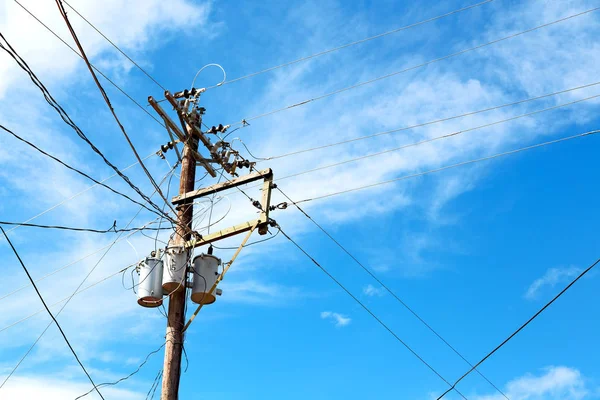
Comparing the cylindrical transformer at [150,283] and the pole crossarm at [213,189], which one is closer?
the cylindrical transformer at [150,283]

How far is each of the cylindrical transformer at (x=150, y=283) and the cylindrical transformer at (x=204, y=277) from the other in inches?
19.3

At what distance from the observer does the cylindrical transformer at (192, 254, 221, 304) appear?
1087 cm

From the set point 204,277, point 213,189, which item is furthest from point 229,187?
point 204,277

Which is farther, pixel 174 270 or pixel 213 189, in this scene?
pixel 213 189

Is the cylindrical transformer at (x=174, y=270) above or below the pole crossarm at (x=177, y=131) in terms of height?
below

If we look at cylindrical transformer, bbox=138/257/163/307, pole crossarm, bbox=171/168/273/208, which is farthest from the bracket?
cylindrical transformer, bbox=138/257/163/307

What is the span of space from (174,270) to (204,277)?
1.43ft

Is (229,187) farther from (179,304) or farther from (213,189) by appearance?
(179,304)

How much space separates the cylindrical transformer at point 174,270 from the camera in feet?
35.4

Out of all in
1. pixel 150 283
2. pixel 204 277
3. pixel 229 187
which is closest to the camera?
pixel 150 283

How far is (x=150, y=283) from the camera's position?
10.8 meters

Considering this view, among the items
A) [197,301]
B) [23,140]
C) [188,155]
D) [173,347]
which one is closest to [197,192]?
[188,155]

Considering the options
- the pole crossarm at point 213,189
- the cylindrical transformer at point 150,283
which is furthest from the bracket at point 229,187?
the cylindrical transformer at point 150,283

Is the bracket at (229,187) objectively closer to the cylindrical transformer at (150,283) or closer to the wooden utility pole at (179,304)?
the wooden utility pole at (179,304)
